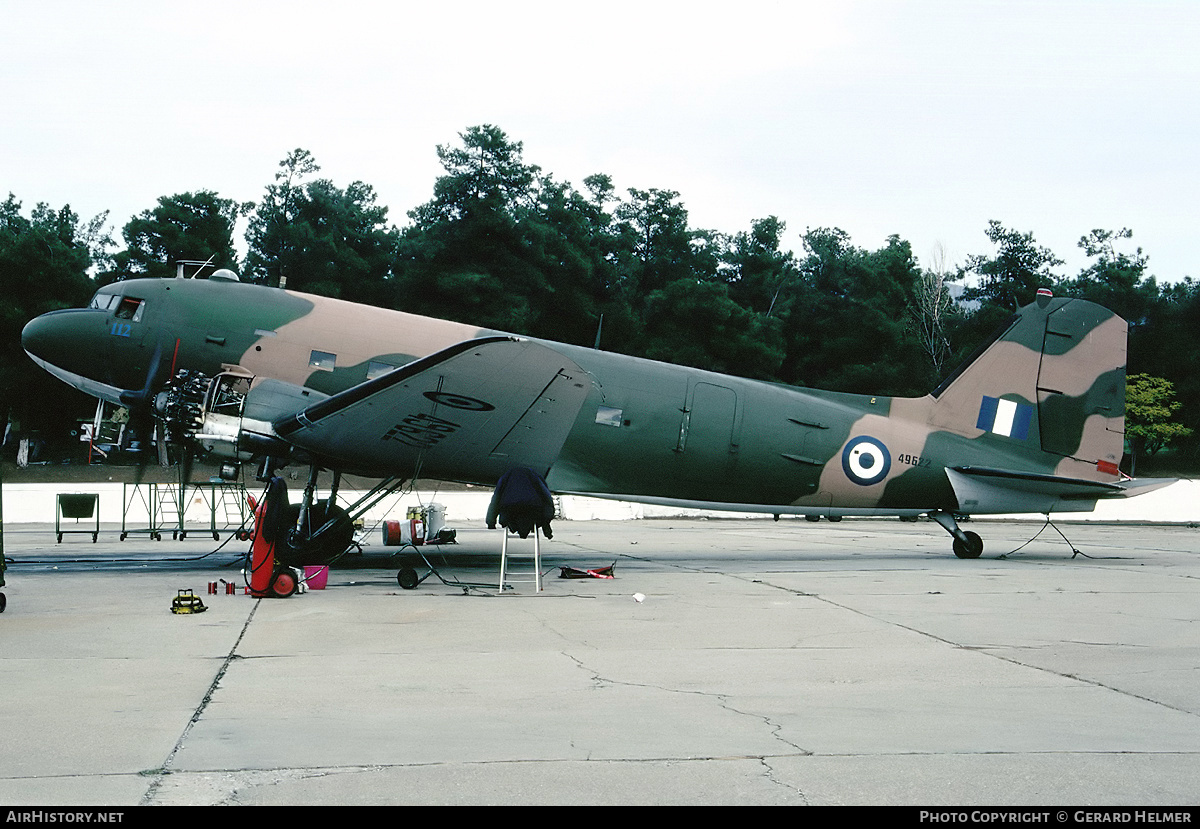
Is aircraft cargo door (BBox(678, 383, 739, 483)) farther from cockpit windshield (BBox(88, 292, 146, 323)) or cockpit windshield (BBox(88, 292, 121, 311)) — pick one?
cockpit windshield (BBox(88, 292, 121, 311))

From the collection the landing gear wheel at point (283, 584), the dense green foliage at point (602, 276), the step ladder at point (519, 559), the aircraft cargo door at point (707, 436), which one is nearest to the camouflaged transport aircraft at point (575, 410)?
Answer: the aircraft cargo door at point (707, 436)

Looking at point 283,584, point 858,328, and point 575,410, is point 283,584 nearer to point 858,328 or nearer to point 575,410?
point 575,410

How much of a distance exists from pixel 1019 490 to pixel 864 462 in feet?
9.36

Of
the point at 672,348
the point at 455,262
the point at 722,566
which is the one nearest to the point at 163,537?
the point at 722,566

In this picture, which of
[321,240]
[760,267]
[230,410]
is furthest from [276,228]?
[230,410]

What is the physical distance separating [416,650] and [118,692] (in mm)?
2395

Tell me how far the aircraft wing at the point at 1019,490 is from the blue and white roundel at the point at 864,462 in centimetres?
126

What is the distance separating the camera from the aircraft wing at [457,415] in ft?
37.2

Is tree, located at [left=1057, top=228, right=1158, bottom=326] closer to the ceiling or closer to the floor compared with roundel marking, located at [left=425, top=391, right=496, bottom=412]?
closer to the ceiling

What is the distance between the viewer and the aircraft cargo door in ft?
50.5

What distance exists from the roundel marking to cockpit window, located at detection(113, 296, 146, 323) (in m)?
5.17

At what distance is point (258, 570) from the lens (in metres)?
11.5

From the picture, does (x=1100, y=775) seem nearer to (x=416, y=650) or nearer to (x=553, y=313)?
(x=416, y=650)

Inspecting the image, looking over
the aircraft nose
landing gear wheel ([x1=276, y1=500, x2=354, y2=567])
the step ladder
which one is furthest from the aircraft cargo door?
the aircraft nose
